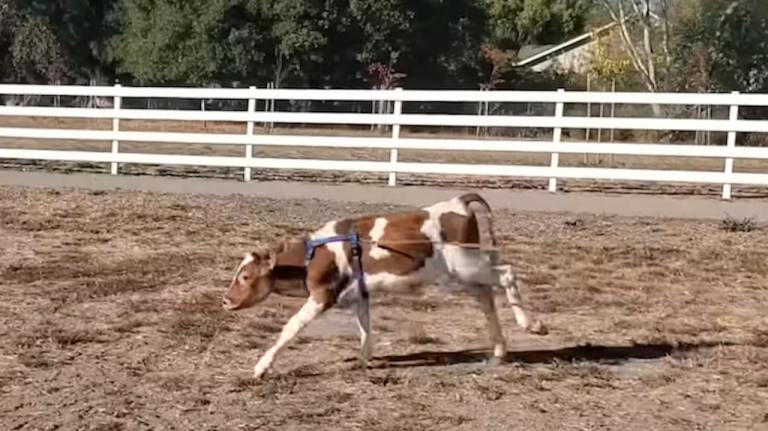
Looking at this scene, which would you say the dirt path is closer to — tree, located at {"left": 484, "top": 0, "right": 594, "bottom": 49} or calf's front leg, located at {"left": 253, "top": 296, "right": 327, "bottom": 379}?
calf's front leg, located at {"left": 253, "top": 296, "right": 327, "bottom": 379}

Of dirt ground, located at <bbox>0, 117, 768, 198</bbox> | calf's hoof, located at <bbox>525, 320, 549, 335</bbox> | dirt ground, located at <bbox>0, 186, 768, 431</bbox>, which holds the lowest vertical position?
dirt ground, located at <bbox>0, 186, 768, 431</bbox>

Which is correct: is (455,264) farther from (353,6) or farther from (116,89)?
(353,6)

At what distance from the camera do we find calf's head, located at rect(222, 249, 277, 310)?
593 centimetres

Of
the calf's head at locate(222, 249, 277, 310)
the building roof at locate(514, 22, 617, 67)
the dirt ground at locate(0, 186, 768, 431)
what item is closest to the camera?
the dirt ground at locate(0, 186, 768, 431)

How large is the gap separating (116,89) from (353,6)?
2808 cm

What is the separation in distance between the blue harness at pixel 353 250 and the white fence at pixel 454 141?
9.33 meters

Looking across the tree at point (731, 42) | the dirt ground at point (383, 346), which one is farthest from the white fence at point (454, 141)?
the tree at point (731, 42)

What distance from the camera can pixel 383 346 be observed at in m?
6.46

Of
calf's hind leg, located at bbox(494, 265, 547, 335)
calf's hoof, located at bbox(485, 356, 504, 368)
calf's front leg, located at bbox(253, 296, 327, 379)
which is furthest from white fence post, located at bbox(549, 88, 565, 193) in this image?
calf's front leg, located at bbox(253, 296, 327, 379)

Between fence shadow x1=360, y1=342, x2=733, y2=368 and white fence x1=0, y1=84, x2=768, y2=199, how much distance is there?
27.3 feet

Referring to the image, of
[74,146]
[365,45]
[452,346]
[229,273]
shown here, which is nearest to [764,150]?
[229,273]

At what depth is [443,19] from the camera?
156 feet

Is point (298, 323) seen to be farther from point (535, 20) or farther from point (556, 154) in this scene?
point (535, 20)

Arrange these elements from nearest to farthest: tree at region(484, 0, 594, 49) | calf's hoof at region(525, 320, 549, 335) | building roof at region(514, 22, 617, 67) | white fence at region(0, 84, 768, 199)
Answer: calf's hoof at region(525, 320, 549, 335), white fence at region(0, 84, 768, 199), building roof at region(514, 22, 617, 67), tree at region(484, 0, 594, 49)
